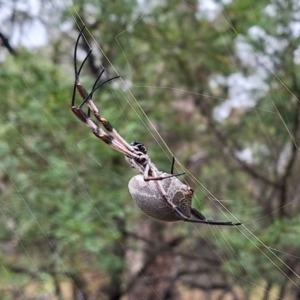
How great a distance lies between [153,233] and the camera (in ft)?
13.3

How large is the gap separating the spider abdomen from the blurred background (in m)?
0.93

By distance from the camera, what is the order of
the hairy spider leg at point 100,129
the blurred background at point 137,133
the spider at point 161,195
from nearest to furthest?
the spider at point 161,195, the hairy spider leg at point 100,129, the blurred background at point 137,133

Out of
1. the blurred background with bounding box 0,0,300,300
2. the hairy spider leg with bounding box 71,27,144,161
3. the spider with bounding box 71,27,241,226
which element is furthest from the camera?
the blurred background with bounding box 0,0,300,300

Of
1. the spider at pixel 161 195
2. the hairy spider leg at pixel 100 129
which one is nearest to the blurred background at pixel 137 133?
the hairy spider leg at pixel 100 129

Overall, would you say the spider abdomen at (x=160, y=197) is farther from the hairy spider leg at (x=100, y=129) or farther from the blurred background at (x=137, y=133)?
the blurred background at (x=137, y=133)

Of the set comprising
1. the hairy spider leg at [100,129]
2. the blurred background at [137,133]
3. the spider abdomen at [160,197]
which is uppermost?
the blurred background at [137,133]

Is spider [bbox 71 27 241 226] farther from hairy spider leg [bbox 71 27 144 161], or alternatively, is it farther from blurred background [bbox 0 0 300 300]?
blurred background [bbox 0 0 300 300]

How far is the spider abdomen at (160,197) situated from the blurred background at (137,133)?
93 cm

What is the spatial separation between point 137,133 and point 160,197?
158 cm

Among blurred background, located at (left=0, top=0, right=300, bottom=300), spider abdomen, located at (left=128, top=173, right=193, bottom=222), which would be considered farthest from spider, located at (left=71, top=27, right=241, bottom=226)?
blurred background, located at (left=0, top=0, right=300, bottom=300)

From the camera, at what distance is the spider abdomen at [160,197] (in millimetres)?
1108

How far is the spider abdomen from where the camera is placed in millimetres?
1108

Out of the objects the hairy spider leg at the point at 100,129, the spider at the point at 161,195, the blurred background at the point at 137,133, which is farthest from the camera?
the blurred background at the point at 137,133

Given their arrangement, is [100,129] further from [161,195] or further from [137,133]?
[137,133]
